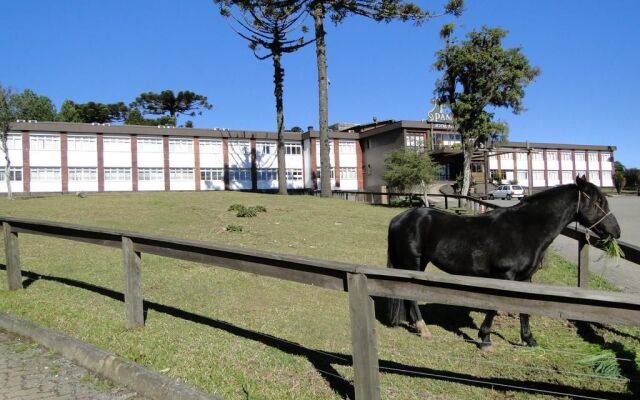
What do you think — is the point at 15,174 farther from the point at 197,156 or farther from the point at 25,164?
the point at 197,156

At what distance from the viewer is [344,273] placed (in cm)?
365

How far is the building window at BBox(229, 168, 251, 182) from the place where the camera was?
5959cm

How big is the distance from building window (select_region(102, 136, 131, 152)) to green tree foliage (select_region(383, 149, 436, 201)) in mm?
30088

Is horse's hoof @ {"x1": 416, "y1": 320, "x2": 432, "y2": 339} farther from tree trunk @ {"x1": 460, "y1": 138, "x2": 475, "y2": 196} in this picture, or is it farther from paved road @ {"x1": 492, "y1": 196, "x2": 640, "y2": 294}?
tree trunk @ {"x1": 460, "y1": 138, "x2": 475, "y2": 196}

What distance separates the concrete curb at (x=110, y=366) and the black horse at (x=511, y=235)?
10.8 ft

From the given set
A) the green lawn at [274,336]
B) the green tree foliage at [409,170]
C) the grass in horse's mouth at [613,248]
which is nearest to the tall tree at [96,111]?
the green tree foliage at [409,170]

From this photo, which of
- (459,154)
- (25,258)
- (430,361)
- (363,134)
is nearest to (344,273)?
(430,361)

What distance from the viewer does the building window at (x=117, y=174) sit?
174 feet

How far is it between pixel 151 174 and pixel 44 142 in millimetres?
10923

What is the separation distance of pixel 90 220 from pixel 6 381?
15.4 m

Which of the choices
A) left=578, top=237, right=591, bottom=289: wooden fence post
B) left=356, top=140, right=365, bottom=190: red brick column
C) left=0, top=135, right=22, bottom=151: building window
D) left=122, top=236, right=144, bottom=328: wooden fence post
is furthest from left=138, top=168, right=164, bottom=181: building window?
left=578, top=237, right=591, bottom=289: wooden fence post

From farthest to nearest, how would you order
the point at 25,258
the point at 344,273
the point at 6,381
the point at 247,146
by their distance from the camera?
the point at 247,146 → the point at 25,258 → the point at 6,381 → the point at 344,273

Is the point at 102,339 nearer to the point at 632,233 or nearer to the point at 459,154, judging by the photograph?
the point at 632,233

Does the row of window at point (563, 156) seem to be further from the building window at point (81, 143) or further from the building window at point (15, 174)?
the building window at point (15, 174)
